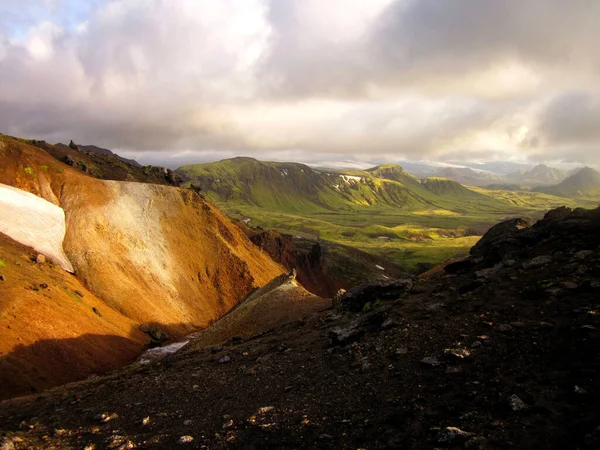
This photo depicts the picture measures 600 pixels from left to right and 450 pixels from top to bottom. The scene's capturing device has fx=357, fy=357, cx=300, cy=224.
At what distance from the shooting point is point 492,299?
1825 cm

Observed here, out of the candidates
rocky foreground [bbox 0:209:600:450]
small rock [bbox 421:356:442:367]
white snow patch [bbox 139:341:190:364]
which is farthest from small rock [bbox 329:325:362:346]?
white snow patch [bbox 139:341:190:364]

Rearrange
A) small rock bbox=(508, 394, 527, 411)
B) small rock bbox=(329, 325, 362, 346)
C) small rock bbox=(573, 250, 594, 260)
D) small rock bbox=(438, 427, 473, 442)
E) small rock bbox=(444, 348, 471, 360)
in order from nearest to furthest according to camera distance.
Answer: small rock bbox=(438, 427, 473, 442) < small rock bbox=(508, 394, 527, 411) < small rock bbox=(444, 348, 471, 360) < small rock bbox=(573, 250, 594, 260) < small rock bbox=(329, 325, 362, 346)

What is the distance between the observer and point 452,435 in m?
10.2

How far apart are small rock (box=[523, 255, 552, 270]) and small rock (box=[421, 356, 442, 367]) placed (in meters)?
9.52

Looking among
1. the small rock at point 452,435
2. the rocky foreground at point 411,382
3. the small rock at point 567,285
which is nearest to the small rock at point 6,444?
the rocky foreground at point 411,382

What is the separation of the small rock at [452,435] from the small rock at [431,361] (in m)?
4.13

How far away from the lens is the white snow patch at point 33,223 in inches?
1841

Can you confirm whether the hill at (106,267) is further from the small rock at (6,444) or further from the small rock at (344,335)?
Result: the small rock at (344,335)

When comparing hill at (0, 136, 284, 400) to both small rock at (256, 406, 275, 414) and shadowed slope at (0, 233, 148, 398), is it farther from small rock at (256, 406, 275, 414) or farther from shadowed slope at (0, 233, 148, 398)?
small rock at (256, 406, 275, 414)

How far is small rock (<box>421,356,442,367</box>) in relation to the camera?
14.5 m

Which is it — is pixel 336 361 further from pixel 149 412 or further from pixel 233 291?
pixel 233 291

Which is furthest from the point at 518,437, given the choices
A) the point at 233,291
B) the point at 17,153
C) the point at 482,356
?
the point at 17,153

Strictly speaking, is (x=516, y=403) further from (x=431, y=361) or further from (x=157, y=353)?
(x=157, y=353)

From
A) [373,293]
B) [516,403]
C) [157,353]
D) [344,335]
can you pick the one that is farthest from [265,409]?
[157,353]
